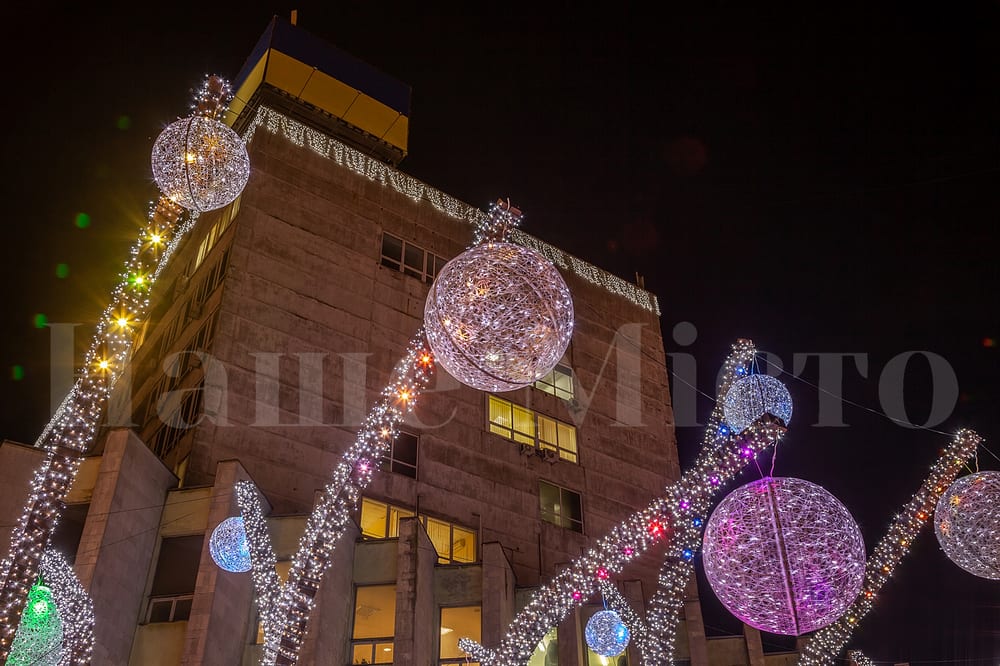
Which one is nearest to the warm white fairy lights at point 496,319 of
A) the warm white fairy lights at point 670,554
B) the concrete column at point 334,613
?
the warm white fairy lights at point 670,554

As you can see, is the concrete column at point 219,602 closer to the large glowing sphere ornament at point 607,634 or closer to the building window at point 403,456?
the building window at point 403,456

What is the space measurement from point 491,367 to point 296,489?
43.8 ft

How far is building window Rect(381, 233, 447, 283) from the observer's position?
27.8 m

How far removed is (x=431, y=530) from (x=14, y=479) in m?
11.0

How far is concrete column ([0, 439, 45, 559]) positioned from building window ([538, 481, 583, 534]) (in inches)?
590

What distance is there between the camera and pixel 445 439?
25125mm

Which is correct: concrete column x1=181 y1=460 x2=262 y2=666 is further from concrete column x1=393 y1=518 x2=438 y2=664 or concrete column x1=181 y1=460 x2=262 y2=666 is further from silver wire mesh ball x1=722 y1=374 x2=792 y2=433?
silver wire mesh ball x1=722 y1=374 x2=792 y2=433

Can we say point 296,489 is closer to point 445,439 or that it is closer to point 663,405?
point 445,439

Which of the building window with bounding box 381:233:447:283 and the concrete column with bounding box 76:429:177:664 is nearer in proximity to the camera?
the concrete column with bounding box 76:429:177:664

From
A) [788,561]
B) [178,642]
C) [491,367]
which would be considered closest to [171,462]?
[178,642]

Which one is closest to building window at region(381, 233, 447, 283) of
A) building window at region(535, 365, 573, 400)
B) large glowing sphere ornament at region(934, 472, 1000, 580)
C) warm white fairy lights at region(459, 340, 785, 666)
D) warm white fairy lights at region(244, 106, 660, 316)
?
warm white fairy lights at region(244, 106, 660, 316)

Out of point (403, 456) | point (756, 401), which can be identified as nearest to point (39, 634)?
point (403, 456)

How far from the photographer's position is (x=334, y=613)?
17.5m

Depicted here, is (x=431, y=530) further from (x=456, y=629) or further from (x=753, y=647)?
(x=753, y=647)
